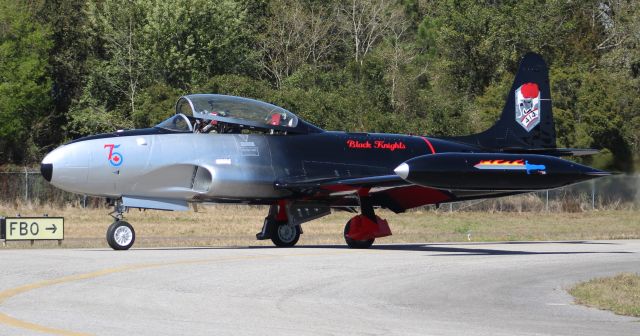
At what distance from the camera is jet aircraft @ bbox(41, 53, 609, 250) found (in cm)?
2222

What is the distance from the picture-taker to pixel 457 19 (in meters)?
65.1

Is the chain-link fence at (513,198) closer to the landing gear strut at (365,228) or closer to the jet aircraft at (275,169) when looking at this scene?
the jet aircraft at (275,169)

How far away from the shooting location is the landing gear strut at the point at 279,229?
25.9 metres

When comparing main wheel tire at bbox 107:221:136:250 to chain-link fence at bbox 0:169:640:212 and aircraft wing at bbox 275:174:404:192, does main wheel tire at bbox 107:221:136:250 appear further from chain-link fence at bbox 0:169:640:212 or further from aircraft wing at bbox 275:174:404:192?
chain-link fence at bbox 0:169:640:212

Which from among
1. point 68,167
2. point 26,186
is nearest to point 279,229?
point 68,167

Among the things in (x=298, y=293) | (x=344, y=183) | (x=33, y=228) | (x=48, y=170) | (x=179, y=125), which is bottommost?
(x=298, y=293)

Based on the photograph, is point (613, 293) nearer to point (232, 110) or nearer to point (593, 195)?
point (232, 110)

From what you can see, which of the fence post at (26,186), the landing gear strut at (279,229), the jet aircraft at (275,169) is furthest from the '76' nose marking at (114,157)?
the fence post at (26,186)

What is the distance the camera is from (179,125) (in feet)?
78.5

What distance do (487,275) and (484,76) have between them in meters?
48.1

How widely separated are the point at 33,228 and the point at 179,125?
573cm

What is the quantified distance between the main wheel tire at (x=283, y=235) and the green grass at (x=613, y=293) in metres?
9.52

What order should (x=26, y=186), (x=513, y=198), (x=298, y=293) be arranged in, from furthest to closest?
(x=513, y=198) < (x=26, y=186) < (x=298, y=293)

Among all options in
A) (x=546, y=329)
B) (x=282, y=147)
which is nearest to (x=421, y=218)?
(x=282, y=147)
